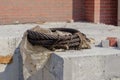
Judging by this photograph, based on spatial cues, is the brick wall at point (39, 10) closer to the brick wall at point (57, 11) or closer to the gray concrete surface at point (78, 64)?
the brick wall at point (57, 11)

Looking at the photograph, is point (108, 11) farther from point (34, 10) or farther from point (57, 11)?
point (34, 10)

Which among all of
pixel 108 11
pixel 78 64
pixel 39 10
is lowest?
pixel 78 64

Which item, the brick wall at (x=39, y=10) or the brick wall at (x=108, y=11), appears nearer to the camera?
the brick wall at (x=39, y=10)

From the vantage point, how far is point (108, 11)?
6.99 meters

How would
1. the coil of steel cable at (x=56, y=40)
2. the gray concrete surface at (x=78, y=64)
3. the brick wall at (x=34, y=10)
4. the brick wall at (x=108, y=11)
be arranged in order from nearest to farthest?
the gray concrete surface at (x=78, y=64), the coil of steel cable at (x=56, y=40), the brick wall at (x=34, y=10), the brick wall at (x=108, y=11)

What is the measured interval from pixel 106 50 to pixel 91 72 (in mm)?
474

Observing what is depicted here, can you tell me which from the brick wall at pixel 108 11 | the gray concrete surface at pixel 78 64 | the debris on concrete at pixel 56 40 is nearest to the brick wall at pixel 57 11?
the brick wall at pixel 108 11

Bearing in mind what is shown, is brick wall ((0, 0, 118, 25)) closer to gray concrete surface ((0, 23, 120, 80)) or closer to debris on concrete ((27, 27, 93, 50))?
gray concrete surface ((0, 23, 120, 80))

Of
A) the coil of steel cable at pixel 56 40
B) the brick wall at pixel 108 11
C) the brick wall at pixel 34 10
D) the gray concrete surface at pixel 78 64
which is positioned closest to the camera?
the gray concrete surface at pixel 78 64

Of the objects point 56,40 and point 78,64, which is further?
point 56,40

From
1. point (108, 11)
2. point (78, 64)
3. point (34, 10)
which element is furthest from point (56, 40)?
point (108, 11)

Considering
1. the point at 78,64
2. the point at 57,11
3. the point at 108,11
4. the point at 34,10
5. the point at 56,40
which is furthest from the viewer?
the point at 108,11

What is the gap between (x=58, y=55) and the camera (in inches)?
155

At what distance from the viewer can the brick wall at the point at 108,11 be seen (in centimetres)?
689
